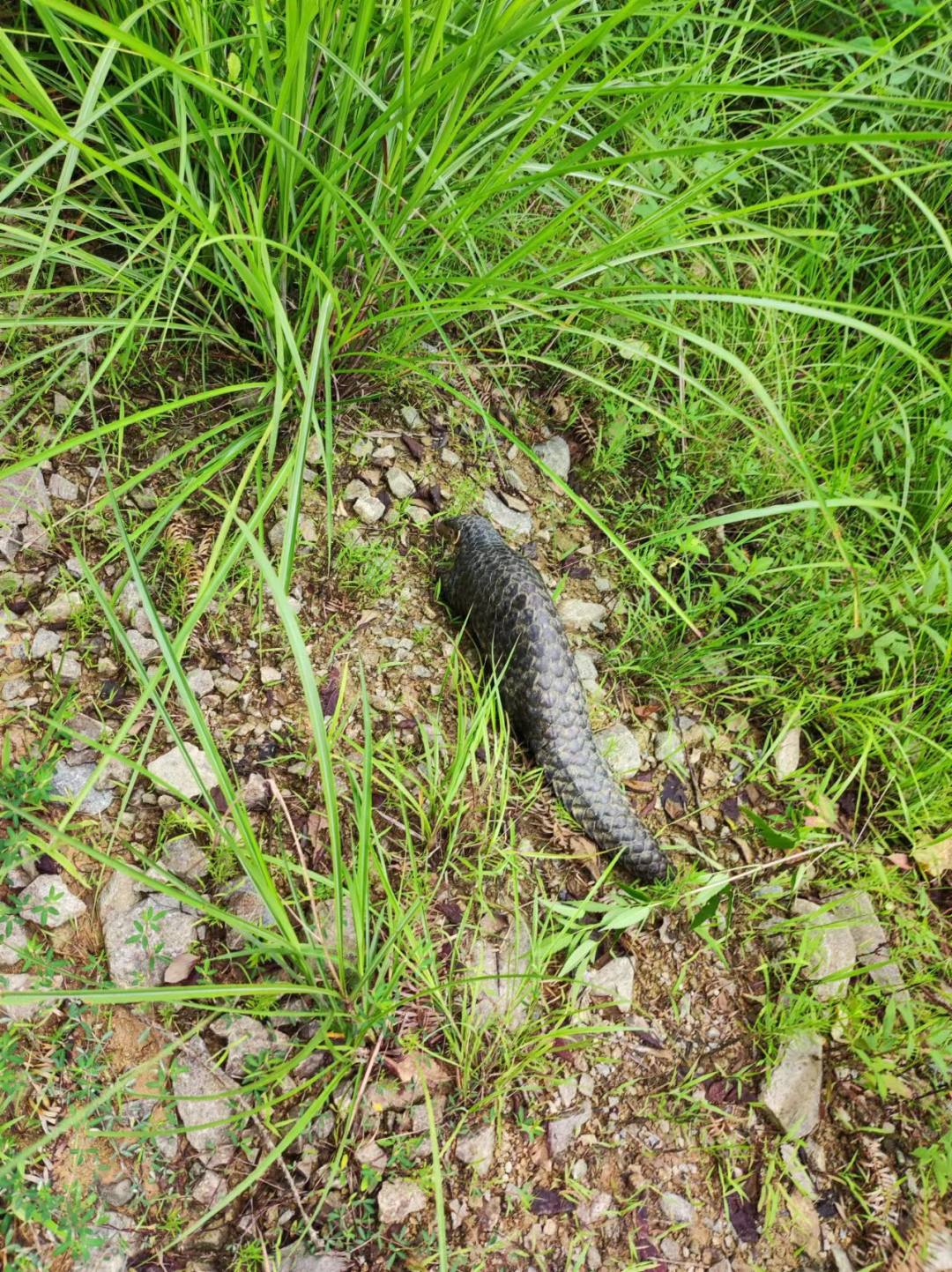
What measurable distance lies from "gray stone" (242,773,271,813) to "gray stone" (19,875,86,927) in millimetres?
321

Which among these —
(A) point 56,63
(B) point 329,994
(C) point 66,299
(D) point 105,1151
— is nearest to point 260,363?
(C) point 66,299

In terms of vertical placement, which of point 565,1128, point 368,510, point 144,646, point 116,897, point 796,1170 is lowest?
point 796,1170

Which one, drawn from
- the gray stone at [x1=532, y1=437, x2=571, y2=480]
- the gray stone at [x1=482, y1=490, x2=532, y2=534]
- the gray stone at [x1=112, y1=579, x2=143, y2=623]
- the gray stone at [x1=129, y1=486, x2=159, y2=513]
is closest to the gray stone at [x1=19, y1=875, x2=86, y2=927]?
the gray stone at [x1=112, y1=579, x2=143, y2=623]

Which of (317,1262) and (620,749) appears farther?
(620,749)

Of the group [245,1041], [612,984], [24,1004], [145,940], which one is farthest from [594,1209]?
[24,1004]

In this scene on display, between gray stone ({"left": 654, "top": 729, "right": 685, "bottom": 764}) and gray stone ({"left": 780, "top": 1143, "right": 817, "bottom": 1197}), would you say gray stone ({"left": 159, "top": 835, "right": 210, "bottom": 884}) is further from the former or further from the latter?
gray stone ({"left": 780, "top": 1143, "right": 817, "bottom": 1197})

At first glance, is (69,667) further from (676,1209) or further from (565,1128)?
(676,1209)

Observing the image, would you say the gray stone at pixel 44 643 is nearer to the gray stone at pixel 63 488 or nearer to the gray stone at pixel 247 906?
the gray stone at pixel 63 488

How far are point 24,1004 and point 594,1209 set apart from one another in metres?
Result: 1.04

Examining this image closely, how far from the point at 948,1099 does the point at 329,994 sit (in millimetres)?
1338

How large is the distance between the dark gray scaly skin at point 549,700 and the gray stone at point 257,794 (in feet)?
1.76

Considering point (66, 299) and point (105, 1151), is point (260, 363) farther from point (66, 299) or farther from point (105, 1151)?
point (105, 1151)

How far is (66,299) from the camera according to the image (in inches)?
69.3

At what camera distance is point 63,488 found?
168cm
